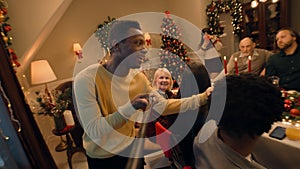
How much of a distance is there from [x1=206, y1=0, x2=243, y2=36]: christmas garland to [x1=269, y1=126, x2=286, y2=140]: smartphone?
3.26m

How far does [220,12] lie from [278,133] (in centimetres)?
354

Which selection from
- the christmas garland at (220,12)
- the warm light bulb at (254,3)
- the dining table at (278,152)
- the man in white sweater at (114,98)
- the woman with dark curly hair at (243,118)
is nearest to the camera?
the woman with dark curly hair at (243,118)

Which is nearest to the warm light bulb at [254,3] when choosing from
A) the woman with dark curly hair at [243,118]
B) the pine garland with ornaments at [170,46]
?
the pine garland with ornaments at [170,46]

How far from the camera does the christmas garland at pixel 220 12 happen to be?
3.85 meters

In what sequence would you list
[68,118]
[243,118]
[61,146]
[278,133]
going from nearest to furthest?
[243,118]
[278,133]
[68,118]
[61,146]

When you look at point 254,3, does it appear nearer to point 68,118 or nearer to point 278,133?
point 278,133

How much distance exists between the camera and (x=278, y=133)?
39.5 inches

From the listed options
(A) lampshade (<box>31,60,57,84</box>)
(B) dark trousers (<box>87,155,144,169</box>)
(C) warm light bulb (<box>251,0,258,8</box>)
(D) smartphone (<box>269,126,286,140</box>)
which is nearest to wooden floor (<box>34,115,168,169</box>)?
(A) lampshade (<box>31,60,57,84</box>)

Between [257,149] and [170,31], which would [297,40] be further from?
[170,31]

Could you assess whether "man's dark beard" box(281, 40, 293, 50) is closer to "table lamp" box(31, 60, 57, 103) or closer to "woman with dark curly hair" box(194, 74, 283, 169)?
"woman with dark curly hair" box(194, 74, 283, 169)

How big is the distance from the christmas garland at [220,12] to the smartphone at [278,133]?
3.26 meters

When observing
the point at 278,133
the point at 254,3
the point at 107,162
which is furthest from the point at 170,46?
the point at 107,162

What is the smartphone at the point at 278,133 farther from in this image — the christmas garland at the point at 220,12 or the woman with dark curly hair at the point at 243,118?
the christmas garland at the point at 220,12

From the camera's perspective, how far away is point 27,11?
152 centimetres
